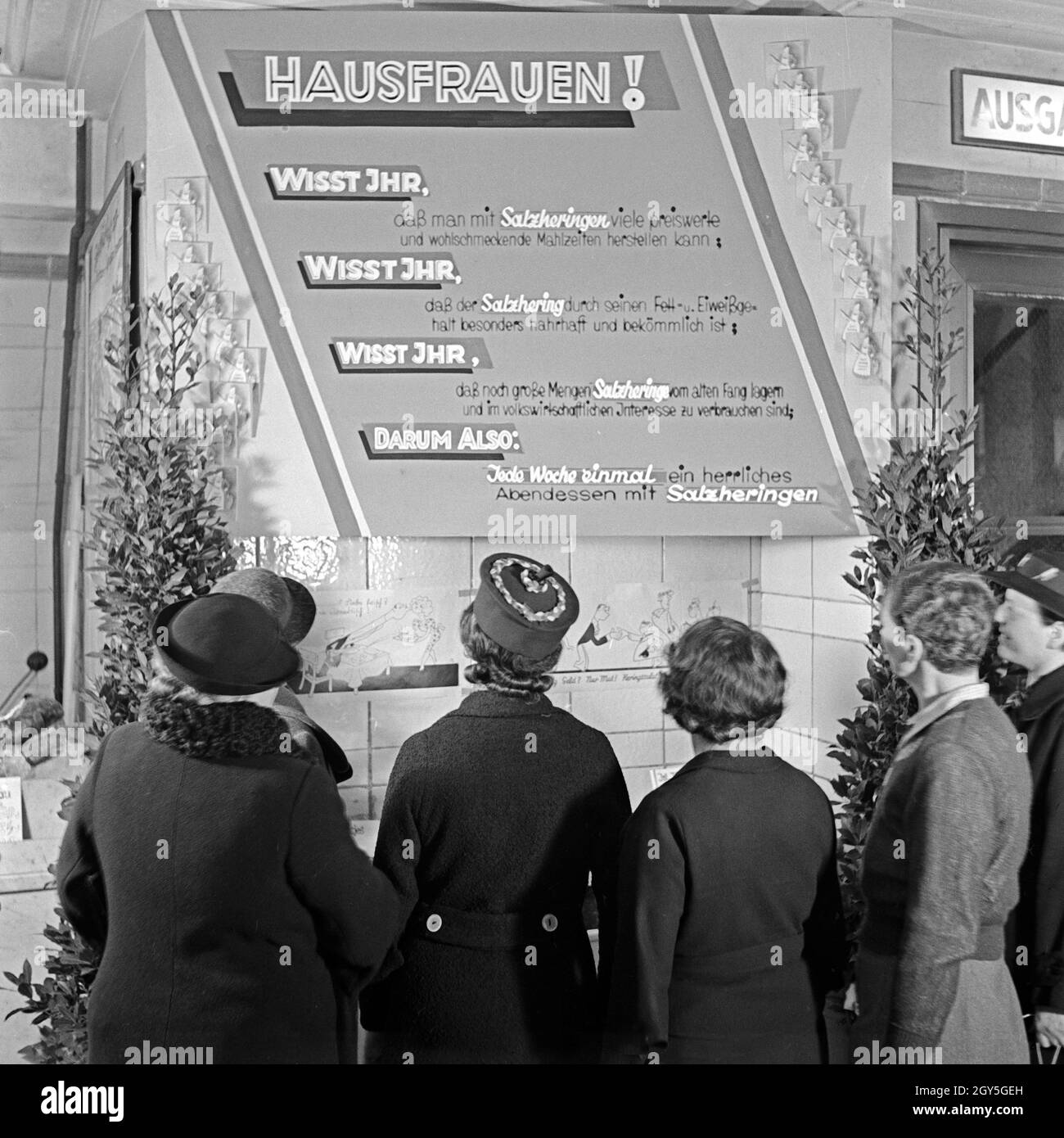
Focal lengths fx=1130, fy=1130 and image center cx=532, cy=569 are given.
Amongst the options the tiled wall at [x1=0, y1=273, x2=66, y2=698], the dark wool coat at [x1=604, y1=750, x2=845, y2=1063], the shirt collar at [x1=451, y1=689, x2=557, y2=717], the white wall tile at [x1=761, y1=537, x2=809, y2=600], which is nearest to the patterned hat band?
the shirt collar at [x1=451, y1=689, x2=557, y2=717]

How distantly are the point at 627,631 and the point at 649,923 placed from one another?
1.76 metres

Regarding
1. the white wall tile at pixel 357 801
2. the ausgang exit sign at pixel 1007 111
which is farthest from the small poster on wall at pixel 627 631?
the ausgang exit sign at pixel 1007 111

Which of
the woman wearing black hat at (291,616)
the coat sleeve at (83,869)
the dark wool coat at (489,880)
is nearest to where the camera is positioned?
the coat sleeve at (83,869)

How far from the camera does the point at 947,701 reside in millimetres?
2098

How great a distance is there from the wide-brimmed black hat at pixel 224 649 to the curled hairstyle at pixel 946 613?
118 centimetres

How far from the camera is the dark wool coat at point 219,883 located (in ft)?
5.84

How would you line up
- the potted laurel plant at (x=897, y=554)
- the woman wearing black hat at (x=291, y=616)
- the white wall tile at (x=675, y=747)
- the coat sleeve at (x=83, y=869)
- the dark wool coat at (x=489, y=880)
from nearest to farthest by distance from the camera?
1. the coat sleeve at (x=83, y=869)
2. the dark wool coat at (x=489, y=880)
3. the woman wearing black hat at (x=291, y=616)
4. the potted laurel plant at (x=897, y=554)
5. the white wall tile at (x=675, y=747)

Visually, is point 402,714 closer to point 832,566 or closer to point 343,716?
point 343,716

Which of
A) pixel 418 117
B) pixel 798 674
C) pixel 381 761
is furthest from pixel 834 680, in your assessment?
pixel 418 117

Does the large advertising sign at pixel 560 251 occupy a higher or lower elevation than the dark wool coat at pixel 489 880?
higher

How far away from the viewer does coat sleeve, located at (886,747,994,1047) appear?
6.33 feet

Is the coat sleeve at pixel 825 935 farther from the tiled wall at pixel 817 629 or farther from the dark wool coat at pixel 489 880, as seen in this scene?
the tiled wall at pixel 817 629

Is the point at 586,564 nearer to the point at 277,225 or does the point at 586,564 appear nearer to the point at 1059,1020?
the point at 277,225

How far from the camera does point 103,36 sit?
3266 millimetres
